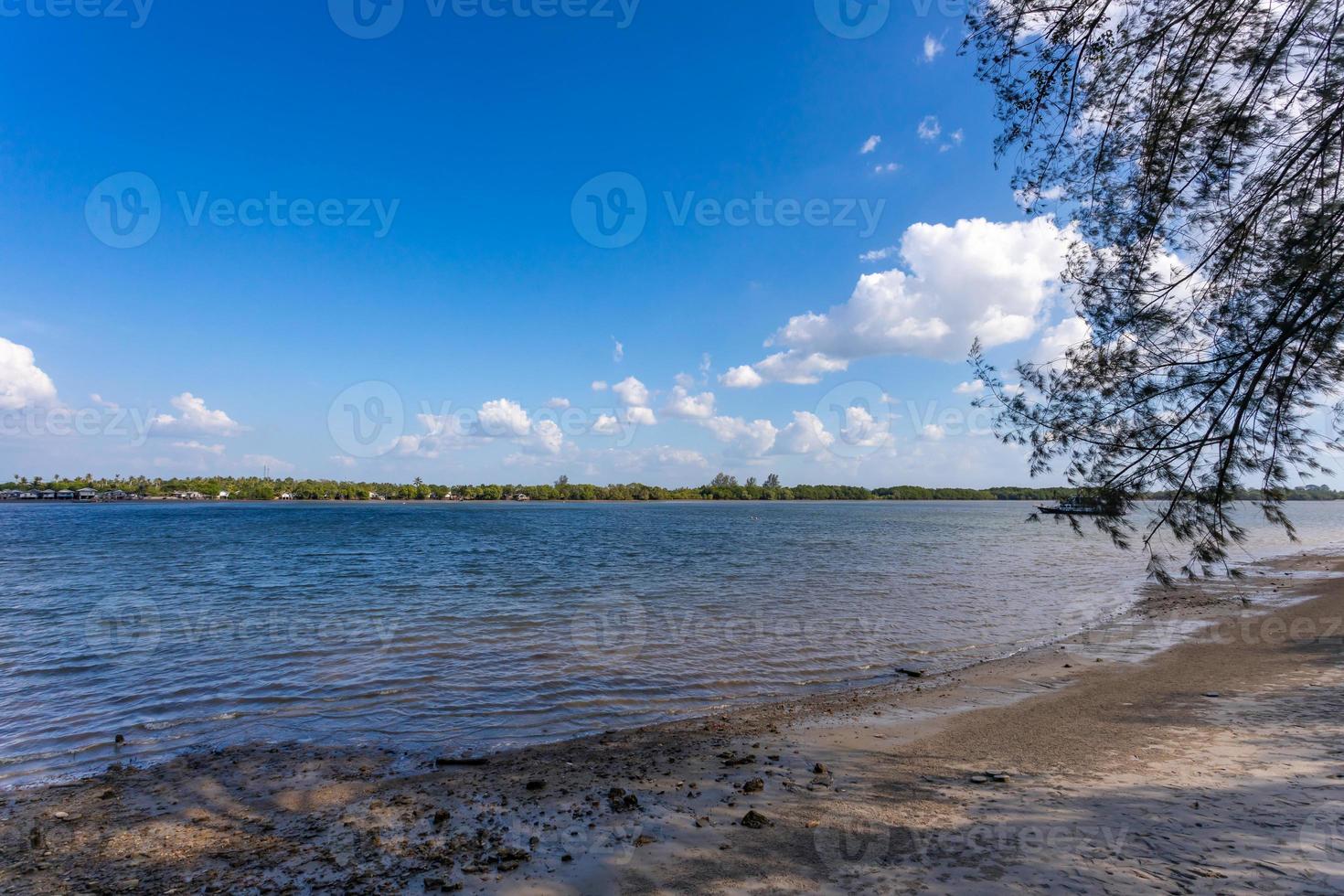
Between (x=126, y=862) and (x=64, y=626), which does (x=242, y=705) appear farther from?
(x=64, y=626)

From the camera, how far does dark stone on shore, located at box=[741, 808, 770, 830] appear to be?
5.51m

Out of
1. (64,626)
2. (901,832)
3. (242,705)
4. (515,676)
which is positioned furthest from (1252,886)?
(64,626)

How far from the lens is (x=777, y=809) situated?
233 inches

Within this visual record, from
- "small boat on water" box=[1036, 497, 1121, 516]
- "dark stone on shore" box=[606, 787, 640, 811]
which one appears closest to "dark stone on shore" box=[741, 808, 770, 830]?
"dark stone on shore" box=[606, 787, 640, 811]

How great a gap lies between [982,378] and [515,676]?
374 inches

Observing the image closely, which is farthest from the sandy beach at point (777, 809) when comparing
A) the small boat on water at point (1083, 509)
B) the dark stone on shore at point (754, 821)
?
the small boat on water at point (1083, 509)

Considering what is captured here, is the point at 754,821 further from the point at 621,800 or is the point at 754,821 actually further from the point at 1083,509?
the point at 1083,509

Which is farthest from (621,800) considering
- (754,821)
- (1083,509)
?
(1083,509)

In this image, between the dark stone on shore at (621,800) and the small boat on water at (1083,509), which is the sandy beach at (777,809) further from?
the small boat on water at (1083,509)

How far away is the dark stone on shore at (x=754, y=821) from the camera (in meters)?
5.51

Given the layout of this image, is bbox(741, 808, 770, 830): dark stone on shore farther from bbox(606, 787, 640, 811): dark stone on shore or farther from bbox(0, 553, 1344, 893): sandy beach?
bbox(606, 787, 640, 811): dark stone on shore

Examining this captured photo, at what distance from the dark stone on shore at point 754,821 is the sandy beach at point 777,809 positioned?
2cm

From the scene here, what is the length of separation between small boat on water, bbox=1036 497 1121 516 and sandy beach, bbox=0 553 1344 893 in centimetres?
271

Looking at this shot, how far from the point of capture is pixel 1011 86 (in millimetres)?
7066
